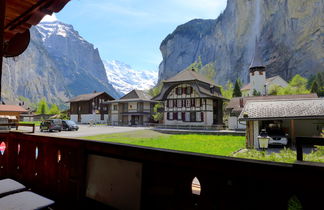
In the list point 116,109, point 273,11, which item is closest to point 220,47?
point 273,11

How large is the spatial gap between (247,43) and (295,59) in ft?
68.1

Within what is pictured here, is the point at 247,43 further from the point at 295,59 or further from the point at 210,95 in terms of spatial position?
the point at 210,95

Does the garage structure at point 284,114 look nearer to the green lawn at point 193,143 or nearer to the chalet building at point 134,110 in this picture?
the green lawn at point 193,143

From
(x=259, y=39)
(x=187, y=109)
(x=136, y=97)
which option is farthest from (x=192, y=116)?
(x=259, y=39)

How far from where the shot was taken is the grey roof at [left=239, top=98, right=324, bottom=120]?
52.2 feet

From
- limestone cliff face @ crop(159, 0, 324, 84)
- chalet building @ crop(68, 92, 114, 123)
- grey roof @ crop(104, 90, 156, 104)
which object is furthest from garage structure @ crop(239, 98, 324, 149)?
limestone cliff face @ crop(159, 0, 324, 84)

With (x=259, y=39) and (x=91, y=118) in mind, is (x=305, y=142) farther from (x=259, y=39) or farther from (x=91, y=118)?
(x=259, y=39)

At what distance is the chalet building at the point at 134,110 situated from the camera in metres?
47.5

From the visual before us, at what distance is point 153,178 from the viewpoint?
1.91 metres

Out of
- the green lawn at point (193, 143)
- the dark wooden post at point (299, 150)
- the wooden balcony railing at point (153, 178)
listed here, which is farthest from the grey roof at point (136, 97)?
the dark wooden post at point (299, 150)

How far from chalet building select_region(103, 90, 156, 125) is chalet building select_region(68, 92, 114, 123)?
18.9ft

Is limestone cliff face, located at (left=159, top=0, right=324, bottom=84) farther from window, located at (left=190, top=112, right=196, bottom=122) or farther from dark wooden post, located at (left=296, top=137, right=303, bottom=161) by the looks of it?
dark wooden post, located at (left=296, top=137, right=303, bottom=161)

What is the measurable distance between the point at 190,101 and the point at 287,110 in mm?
20833

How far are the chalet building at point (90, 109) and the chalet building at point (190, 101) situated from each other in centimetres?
2247
